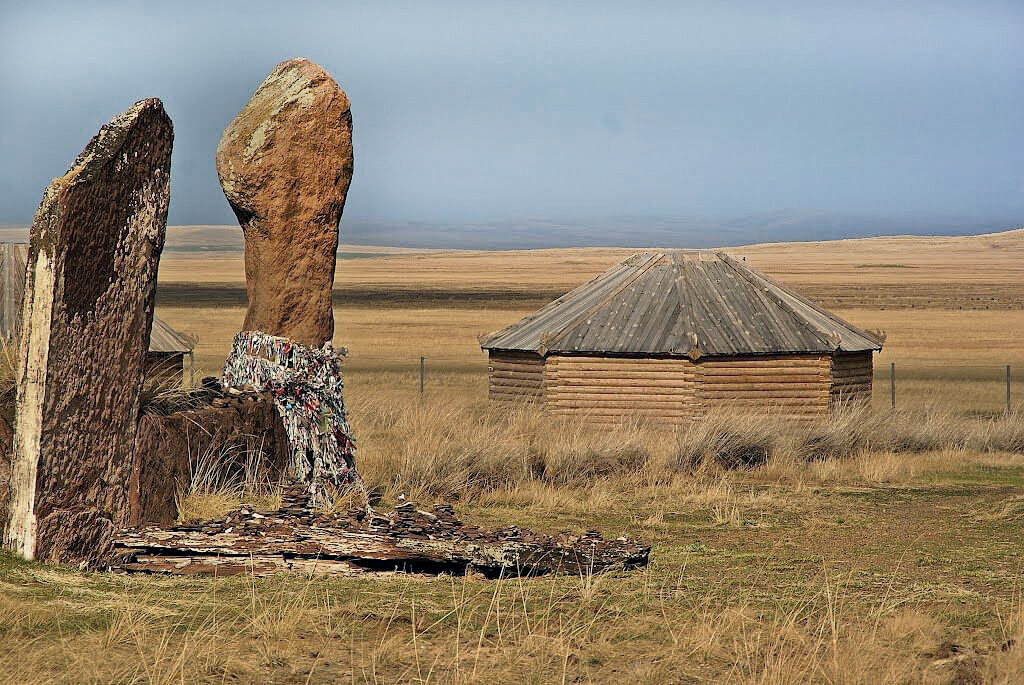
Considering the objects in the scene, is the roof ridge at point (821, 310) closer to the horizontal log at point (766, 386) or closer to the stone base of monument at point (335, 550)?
the horizontal log at point (766, 386)

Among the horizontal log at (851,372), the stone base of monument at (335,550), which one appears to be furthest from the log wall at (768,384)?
the stone base of monument at (335,550)

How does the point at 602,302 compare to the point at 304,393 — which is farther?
the point at 602,302

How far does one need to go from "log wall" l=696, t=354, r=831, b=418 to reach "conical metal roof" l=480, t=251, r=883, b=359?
11.4 inches

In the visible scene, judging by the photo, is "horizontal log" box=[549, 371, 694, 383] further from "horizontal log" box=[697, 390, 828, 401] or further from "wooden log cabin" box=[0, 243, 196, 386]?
"wooden log cabin" box=[0, 243, 196, 386]

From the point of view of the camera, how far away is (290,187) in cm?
1116

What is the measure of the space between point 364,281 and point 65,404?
120 m

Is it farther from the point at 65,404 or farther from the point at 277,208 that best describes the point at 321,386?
the point at 65,404

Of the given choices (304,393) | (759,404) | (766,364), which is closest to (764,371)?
(766,364)

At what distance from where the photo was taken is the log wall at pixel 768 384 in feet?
70.9

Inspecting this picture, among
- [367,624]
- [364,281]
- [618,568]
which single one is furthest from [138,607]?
[364,281]

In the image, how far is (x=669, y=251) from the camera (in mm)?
24625

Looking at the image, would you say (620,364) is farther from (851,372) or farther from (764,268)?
(764,268)

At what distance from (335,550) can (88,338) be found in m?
1.80

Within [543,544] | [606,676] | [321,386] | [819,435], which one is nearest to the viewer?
[606,676]
